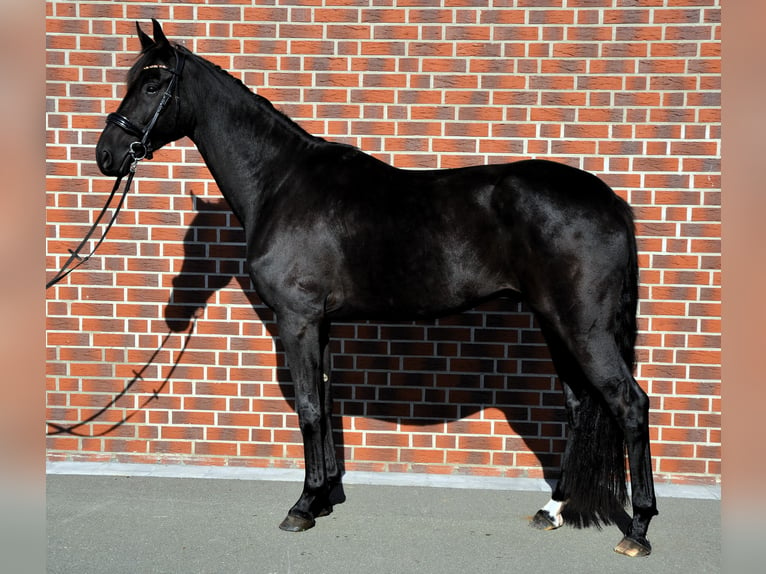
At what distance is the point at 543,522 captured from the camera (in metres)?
3.36

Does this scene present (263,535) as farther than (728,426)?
Yes

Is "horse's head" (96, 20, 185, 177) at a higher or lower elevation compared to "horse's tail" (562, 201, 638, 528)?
higher

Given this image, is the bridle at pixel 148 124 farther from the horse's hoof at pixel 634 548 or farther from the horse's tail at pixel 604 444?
the horse's hoof at pixel 634 548

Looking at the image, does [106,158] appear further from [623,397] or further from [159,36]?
[623,397]

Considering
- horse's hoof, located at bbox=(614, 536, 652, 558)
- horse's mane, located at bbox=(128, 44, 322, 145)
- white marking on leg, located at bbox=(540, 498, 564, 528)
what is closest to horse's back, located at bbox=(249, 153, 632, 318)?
horse's mane, located at bbox=(128, 44, 322, 145)

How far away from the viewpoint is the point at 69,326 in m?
4.30

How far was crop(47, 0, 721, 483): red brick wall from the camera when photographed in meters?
4.02

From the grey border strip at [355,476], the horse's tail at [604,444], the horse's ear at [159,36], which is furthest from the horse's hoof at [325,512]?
the horse's ear at [159,36]

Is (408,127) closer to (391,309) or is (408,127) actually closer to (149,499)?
(391,309)

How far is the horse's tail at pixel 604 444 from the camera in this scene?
312cm

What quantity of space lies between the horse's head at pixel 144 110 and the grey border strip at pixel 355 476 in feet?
6.34

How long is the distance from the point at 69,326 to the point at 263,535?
2079 mm

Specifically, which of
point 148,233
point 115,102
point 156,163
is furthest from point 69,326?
point 115,102

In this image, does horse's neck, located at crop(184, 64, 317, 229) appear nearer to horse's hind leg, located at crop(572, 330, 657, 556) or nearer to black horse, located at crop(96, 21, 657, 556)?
black horse, located at crop(96, 21, 657, 556)
